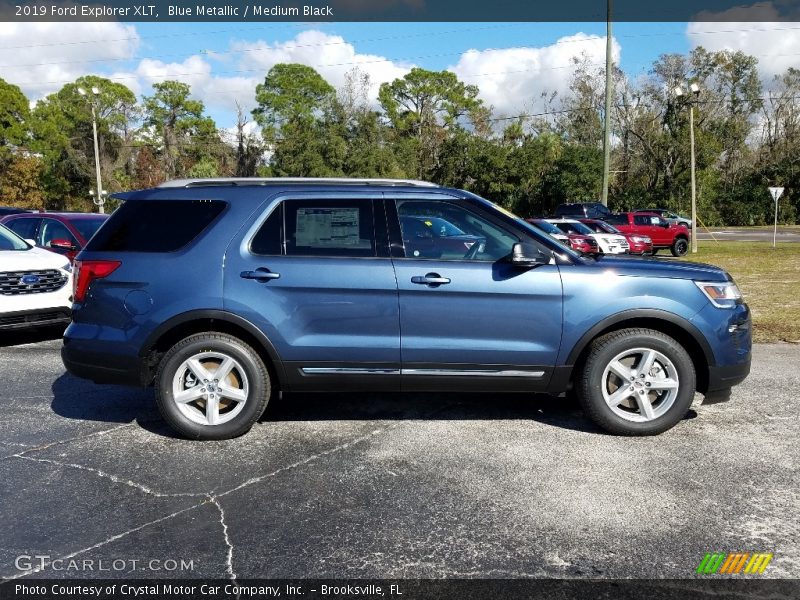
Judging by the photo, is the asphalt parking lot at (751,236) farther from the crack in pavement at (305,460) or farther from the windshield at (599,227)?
the crack in pavement at (305,460)

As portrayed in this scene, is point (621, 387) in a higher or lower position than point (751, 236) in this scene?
lower

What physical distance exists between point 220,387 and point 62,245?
674cm

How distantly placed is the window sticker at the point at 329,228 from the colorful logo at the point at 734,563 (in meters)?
2.78

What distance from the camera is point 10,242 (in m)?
8.89

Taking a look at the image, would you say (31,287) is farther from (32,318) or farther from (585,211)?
(585,211)

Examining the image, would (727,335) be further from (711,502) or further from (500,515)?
(500,515)

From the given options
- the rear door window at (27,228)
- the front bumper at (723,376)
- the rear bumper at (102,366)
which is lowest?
the front bumper at (723,376)

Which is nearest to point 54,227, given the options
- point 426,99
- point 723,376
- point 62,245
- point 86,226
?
point 86,226

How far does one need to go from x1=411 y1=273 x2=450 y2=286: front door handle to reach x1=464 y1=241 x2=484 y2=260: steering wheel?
25 cm

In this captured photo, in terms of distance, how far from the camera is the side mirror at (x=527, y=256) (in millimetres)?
4488

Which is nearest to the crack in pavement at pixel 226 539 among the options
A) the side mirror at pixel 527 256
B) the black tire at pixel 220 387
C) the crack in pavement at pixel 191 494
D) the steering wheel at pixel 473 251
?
the crack in pavement at pixel 191 494

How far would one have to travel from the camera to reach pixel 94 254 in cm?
479

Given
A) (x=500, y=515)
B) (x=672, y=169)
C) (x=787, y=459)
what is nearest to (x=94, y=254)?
(x=500, y=515)

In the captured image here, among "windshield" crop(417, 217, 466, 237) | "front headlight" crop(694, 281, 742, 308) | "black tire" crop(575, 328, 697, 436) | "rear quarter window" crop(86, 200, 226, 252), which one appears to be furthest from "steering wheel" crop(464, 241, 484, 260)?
"rear quarter window" crop(86, 200, 226, 252)
